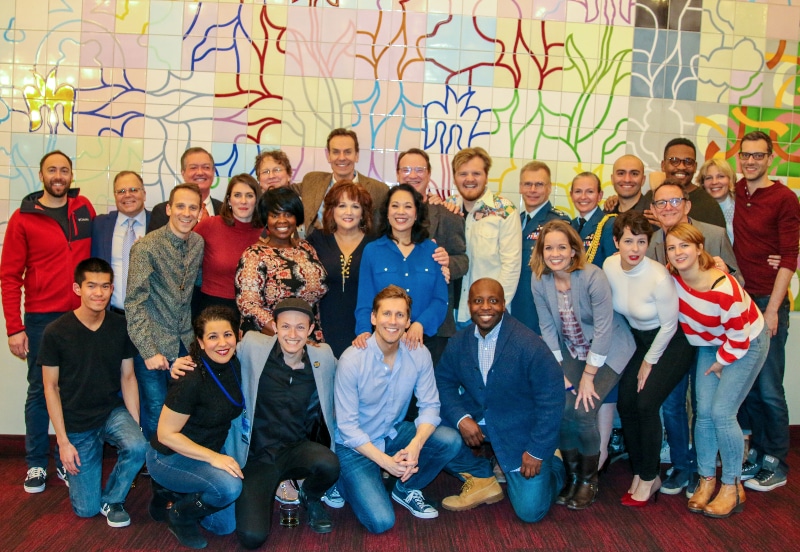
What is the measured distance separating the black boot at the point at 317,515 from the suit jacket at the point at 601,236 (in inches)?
77.2

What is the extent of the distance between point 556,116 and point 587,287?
1779 millimetres

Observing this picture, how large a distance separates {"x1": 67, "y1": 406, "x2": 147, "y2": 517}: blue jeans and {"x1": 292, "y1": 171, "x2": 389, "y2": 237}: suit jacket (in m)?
1.37

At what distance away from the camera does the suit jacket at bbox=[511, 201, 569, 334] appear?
12.9 feet

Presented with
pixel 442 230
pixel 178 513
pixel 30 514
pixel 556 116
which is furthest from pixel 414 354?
pixel 556 116

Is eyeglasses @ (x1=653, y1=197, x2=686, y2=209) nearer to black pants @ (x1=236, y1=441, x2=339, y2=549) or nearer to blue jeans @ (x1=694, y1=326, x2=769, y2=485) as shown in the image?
blue jeans @ (x1=694, y1=326, x2=769, y2=485)

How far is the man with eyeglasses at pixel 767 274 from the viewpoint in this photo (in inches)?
153

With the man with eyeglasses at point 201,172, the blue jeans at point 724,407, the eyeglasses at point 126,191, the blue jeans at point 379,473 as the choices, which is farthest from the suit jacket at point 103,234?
the blue jeans at point 724,407

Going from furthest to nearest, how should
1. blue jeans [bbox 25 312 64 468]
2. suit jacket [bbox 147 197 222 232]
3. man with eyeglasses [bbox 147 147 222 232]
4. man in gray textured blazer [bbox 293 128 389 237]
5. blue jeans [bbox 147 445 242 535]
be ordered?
man with eyeglasses [bbox 147 147 222 232]
man in gray textured blazer [bbox 293 128 389 237]
suit jacket [bbox 147 197 222 232]
blue jeans [bbox 25 312 64 468]
blue jeans [bbox 147 445 242 535]

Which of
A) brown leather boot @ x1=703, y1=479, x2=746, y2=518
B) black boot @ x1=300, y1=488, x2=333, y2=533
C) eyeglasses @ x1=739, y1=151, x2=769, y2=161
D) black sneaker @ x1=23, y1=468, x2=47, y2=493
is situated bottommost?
black sneaker @ x1=23, y1=468, x2=47, y2=493

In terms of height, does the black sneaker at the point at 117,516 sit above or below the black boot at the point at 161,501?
below

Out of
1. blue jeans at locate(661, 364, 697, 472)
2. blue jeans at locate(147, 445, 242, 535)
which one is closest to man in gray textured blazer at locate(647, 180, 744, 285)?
blue jeans at locate(661, 364, 697, 472)

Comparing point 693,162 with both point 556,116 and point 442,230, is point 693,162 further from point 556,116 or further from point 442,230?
point 442,230

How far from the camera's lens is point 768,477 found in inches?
151

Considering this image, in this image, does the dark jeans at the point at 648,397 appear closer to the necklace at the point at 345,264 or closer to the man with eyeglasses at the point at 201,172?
the necklace at the point at 345,264
